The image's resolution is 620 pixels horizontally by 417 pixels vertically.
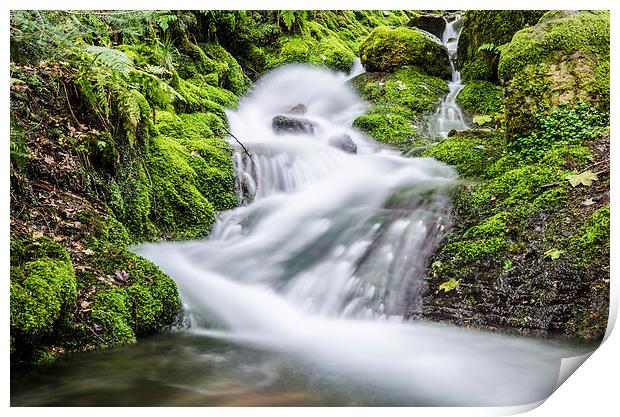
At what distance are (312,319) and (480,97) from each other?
3.86 metres

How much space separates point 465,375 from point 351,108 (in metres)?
3.91

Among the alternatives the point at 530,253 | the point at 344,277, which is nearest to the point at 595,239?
the point at 530,253

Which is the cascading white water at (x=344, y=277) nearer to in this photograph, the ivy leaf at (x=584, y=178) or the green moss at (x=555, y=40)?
the ivy leaf at (x=584, y=178)

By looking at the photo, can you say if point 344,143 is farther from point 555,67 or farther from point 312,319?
point 312,319

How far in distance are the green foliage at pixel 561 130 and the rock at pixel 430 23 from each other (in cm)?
357

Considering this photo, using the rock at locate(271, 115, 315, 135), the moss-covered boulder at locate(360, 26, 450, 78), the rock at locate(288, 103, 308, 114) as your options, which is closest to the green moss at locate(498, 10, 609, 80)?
the rock at locate(271, 115, 315, 135)

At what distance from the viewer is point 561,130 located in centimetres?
361

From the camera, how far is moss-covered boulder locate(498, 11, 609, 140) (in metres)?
3.61

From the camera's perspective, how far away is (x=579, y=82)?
3629 mm

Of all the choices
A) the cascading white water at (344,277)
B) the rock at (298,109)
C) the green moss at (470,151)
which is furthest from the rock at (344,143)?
the rock at (298,109)

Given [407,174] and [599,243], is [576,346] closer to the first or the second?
[599,243]

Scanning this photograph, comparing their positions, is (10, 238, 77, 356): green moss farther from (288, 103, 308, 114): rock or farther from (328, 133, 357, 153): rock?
(288, 103, 308, 114): rock
